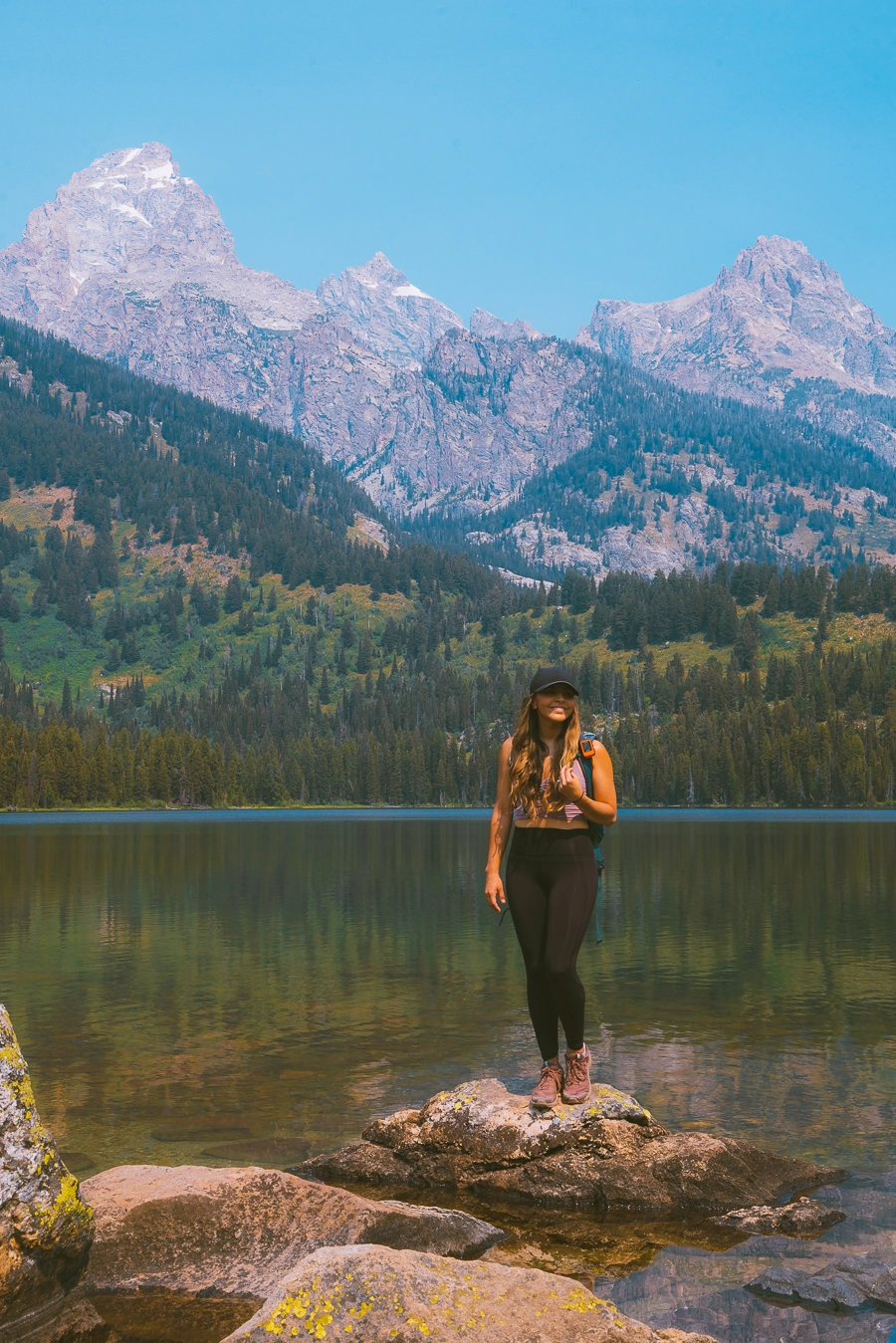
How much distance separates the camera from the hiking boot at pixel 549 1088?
1480 cm

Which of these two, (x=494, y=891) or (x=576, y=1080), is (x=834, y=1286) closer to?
(x=576, y=1080)

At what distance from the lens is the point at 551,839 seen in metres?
13.9

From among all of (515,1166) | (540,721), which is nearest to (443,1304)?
(515,1166)

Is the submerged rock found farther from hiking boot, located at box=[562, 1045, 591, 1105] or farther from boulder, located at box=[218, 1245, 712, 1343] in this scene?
hiking boot, located at box=[562, 1045, 591, 1105]

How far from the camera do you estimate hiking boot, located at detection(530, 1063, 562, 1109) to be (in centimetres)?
1480

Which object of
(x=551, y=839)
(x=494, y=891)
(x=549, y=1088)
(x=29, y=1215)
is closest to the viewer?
(x=29, y=1215)

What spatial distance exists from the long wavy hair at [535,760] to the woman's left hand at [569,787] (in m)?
0.09

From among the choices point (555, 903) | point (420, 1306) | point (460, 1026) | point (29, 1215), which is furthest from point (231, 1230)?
point (460, 1026)

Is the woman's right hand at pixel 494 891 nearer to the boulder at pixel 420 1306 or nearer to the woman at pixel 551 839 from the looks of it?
the woman at pixel 551 839

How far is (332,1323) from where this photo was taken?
8.24 metres

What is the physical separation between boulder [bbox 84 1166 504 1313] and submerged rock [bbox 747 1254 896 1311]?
3033 millimetres

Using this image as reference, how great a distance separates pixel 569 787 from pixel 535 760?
0.76 m

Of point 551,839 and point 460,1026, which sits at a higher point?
point 551,839

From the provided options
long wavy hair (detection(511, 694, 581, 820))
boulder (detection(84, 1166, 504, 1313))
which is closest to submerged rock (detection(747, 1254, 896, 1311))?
boulder (detection(84, 1166, 504, 1313))
